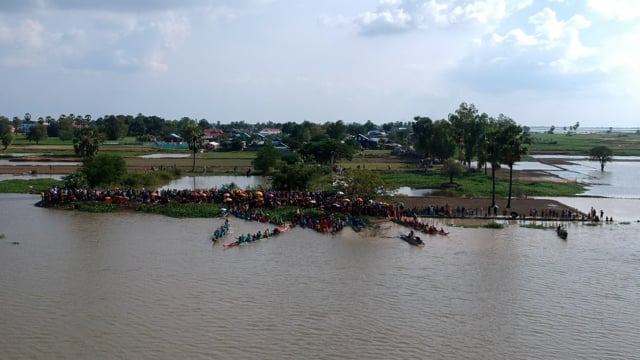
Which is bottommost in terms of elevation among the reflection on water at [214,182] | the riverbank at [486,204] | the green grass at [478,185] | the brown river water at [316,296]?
the brown river water at [316,296]

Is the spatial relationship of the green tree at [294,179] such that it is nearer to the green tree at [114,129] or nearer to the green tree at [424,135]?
the green tree at [424,135]

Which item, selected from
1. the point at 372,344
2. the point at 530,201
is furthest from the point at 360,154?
the point at 372,344

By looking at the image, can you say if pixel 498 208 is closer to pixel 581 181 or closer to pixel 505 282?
pixel 505 282

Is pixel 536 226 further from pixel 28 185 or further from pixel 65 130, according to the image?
pixel 65 130

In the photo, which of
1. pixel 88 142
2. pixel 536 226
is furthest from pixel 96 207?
pixel 536 226

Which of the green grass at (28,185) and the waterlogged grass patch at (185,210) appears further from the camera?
the green grass at (28,185)

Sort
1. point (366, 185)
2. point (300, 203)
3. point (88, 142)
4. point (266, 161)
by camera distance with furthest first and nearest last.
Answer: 1. point (266, 161)
2. point (88, 142)
3. point (300, 203)
4. point (366, 185)

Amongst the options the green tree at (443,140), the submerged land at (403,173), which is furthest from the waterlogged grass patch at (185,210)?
the green tree at (443,140)

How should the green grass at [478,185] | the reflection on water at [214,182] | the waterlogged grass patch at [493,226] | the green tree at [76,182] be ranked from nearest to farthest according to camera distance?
the waterlogged grass patch at [493,226] < the green tree at [76,182] < the green grass at [478,185] < the reflection on water at [214,182]
